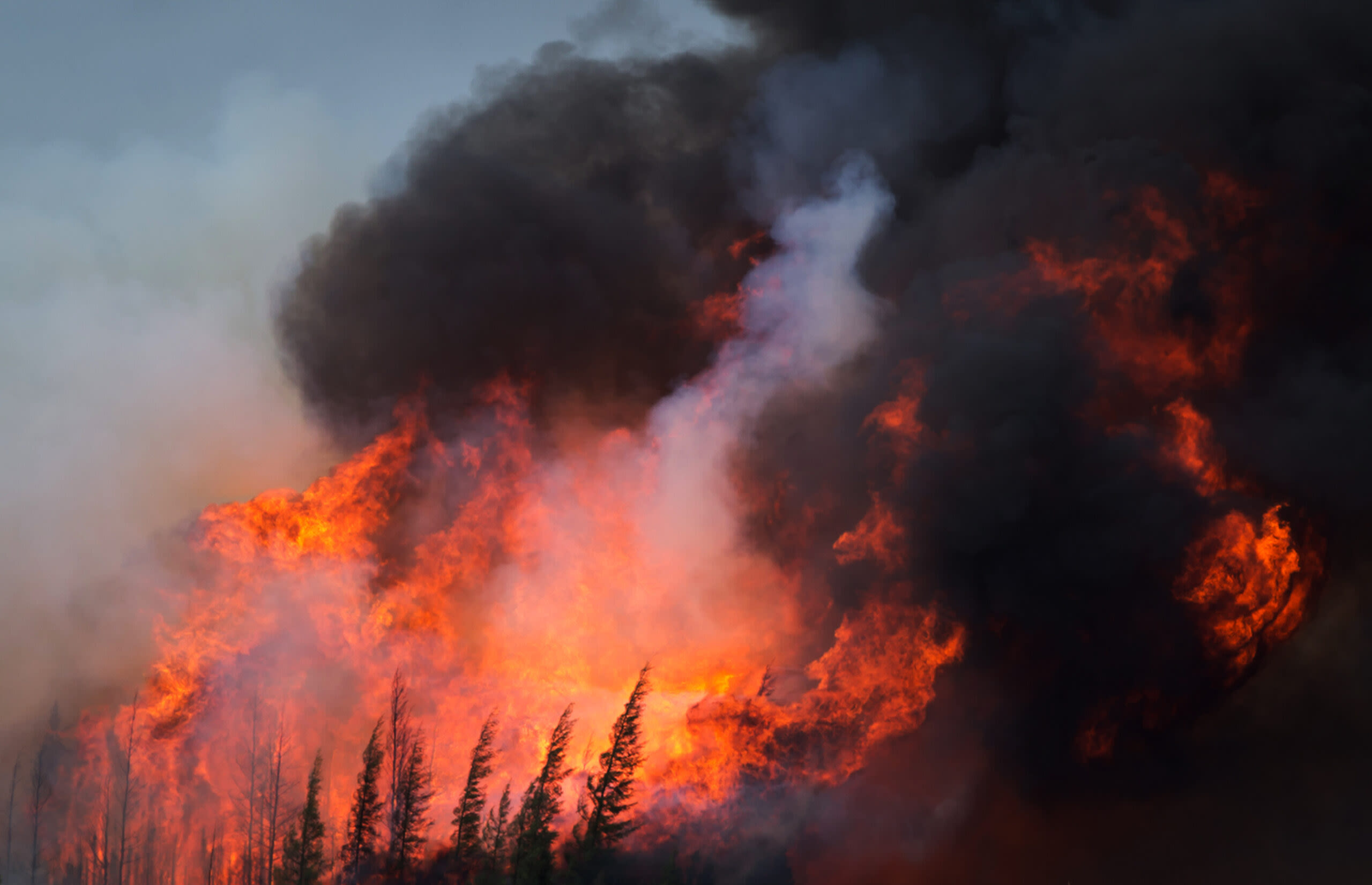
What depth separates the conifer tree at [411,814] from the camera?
42438 mm

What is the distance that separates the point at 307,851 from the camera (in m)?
40.8

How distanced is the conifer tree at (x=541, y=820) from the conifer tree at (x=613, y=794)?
3.94 feet

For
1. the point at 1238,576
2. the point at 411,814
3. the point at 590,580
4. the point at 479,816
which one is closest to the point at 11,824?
the point at 411,814

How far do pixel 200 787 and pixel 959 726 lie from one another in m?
39.8

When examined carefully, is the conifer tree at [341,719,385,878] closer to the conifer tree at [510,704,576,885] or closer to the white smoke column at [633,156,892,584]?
the conifer tree at [510,704,576,885]

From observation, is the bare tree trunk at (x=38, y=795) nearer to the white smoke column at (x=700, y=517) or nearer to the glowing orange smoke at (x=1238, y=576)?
the white smoke column at (x=700, y=517)

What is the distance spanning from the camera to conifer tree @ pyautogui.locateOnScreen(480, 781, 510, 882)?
1532 inches

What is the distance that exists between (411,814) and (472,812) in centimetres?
374

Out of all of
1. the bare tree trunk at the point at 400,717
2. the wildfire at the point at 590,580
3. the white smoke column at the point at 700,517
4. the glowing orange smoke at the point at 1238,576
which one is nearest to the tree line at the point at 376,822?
the bare tree trunk at the point at 400,717

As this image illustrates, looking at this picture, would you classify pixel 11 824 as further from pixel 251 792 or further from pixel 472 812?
pixel 472 812

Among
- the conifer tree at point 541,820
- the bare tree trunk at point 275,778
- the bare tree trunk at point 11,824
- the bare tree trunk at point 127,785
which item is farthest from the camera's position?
the bare tree trunk at point 11,824

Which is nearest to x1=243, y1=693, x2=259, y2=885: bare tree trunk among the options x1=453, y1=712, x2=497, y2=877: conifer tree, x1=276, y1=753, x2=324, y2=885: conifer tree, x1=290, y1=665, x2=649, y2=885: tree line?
x1=290, y1=665, x2=649, y2=885: tree line

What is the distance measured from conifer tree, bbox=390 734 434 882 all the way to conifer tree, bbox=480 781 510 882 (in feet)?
10.2

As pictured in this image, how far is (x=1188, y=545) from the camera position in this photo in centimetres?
3806
